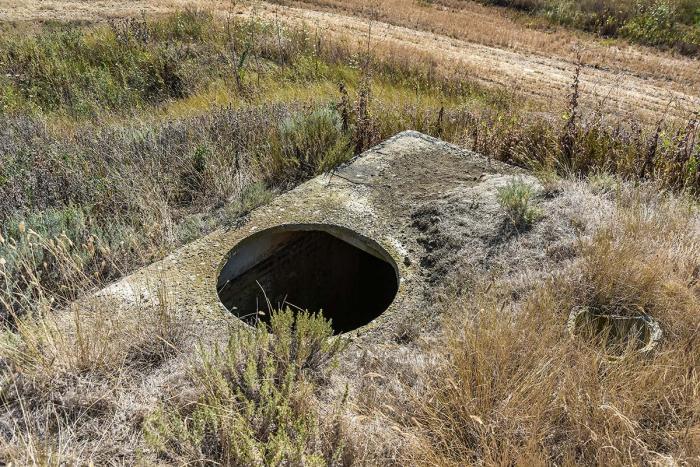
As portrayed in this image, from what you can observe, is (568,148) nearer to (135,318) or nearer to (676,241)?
(676,241)

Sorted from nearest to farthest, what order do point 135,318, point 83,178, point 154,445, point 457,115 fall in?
point 154,445
point 135,318
point 83,178
point 457,115

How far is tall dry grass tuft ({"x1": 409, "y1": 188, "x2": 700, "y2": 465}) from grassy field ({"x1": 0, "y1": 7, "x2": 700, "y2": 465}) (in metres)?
0.01

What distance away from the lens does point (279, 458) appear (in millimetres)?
2129

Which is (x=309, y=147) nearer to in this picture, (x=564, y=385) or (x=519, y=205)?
(x=519, y=205)

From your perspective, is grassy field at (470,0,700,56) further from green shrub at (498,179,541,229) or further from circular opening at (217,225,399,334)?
green shrub at (498,179,541,229)

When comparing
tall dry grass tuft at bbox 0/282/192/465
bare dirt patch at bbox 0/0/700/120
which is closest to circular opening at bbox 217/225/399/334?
tall dry grass tuft at bbox 0/282/192/465

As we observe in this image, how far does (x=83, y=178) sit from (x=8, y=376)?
8.56 feet

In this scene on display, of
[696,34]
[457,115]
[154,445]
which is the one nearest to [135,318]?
[154,445]

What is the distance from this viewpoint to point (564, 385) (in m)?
Result: 2.50

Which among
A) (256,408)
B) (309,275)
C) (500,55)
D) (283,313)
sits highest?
(283,313)

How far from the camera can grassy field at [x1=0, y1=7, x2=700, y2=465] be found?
2350 millimetres

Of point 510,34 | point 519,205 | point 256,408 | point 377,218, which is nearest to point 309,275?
point 377,218

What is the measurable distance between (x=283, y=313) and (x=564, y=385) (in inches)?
57.1

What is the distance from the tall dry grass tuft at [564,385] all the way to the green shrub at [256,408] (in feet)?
1.78
